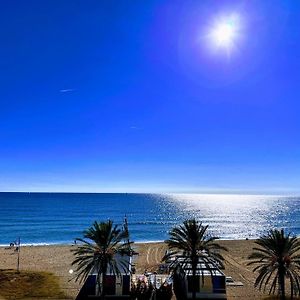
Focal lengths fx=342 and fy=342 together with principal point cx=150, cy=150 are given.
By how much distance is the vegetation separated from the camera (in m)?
35.2

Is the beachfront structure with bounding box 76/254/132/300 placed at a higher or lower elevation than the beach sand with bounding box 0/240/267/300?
higher

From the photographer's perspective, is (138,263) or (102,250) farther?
(138,263)

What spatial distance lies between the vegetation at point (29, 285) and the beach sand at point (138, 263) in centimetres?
117

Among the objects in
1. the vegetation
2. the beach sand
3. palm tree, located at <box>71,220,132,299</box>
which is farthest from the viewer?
the beach sand

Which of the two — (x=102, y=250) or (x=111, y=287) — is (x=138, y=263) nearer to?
(x=111, y=287)

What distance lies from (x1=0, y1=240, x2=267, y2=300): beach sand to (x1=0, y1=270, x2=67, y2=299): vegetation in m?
1.17

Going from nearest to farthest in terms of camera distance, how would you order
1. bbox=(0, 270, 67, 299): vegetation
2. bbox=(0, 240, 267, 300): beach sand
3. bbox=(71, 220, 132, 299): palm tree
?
bbox=(71, 220, 132, 299): palm tree
bbox=(0, 270, 67, 299): vegetation
bbox=(0, 240, 267, 300): beach sand

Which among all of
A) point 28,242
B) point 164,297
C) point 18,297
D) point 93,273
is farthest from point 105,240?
point 28,242

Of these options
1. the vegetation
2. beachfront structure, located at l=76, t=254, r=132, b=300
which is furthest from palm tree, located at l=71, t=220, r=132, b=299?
the vegetation

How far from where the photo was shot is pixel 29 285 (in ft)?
130

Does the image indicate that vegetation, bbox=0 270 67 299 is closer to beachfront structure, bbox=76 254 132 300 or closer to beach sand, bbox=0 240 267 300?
beach sand, bbox=0 240 267 300

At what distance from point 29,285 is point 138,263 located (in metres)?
18.5

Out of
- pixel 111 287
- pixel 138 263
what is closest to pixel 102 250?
pixel 111 287

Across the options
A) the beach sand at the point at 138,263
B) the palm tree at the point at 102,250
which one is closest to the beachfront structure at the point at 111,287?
the palm tree at the point at 102,250
